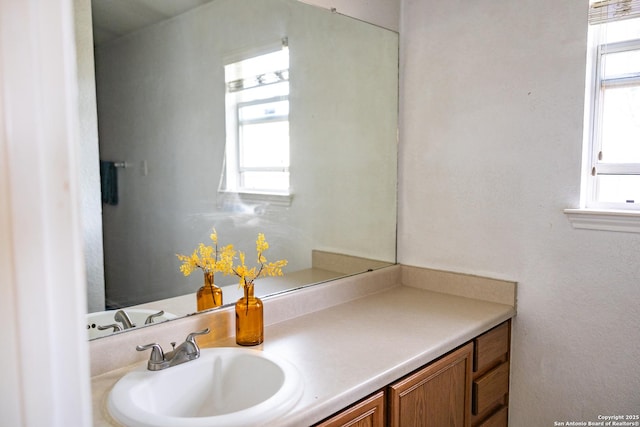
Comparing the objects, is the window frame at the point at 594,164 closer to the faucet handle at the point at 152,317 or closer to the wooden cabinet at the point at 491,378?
the wooden cabinet at the point at 491,378

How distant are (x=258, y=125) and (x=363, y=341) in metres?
0.94

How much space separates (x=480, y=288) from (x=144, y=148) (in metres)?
1.38

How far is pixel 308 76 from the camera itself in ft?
6.64

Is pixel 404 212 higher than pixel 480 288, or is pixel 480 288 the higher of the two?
pixel 404 212

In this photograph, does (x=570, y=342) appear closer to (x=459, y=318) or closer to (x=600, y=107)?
(x=459, y=318)

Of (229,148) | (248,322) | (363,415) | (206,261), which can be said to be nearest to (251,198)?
(229,148)

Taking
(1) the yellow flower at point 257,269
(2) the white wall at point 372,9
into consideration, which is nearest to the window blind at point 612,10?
(2) the white wall at point 372,9

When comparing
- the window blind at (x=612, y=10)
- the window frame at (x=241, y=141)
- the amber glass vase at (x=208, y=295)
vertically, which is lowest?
the amber glass vase at (x=208, y=295)

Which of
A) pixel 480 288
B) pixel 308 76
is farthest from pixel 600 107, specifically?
pixel 308 76

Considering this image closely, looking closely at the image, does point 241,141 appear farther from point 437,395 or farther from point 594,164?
point 594,164

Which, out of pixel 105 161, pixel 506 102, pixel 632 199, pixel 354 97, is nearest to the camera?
pixel 105 161

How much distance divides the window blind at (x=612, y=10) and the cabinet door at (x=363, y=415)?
1.46 metres

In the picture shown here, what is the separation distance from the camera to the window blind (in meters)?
1.62

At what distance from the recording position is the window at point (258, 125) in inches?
71.7
